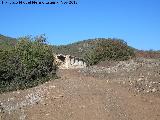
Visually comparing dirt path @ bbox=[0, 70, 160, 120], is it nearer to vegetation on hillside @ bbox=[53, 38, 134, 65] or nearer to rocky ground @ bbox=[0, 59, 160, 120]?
rocky ground @ bbox=[0, 59, 160, 120]

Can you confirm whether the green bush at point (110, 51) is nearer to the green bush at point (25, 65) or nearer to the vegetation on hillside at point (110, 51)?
the vegetation on hillside at point (110, 51)

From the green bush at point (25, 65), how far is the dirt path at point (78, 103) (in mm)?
2349

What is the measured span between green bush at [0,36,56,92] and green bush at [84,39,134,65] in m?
12.8

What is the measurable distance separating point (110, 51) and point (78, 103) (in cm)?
2069

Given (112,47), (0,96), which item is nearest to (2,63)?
(0,96)

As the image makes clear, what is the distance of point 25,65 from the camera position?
84.4 ft

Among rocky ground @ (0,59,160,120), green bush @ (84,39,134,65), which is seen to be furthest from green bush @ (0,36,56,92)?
green bush @ (84,39,134,65)

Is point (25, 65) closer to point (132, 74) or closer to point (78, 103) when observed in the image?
point (78, 103)

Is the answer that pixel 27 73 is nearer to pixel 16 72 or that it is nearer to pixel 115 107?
pixel 16 72

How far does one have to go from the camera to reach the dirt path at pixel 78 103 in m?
17.4

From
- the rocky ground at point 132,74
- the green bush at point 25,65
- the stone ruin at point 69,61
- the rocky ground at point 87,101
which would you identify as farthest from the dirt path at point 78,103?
the stone ruin at point 69,61

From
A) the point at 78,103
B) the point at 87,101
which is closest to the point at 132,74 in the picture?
the point at 87,101

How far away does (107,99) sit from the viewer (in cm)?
1950

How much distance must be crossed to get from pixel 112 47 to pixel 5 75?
53.8 ft
